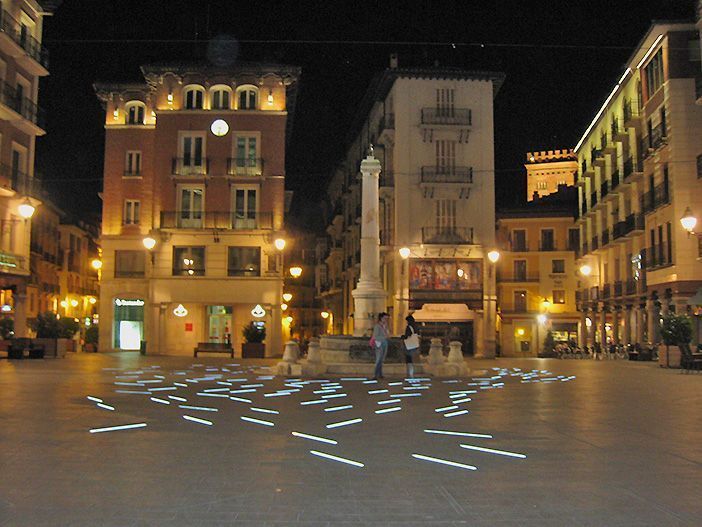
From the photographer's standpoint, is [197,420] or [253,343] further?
[253,343]

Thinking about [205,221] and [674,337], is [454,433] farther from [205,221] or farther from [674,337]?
[205,221]

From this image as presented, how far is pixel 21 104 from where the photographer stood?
3503 cm

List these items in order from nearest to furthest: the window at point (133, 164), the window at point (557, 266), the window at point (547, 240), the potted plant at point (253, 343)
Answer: the potted plant at point (253, 343) → the window at point (133, 164) → the window at point (557, 266) → the window at point (547, 240)

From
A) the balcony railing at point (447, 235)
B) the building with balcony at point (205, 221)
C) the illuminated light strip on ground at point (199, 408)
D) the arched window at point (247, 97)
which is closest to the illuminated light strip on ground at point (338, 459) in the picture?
the illuminated light strip on ground at point (199, 408)

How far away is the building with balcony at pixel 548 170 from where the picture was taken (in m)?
87.6

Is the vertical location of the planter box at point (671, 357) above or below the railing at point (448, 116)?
below

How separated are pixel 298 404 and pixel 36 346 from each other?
2147cm

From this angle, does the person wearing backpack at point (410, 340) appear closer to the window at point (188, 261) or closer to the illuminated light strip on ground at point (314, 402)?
the illuminated light strip on ground at point (314, 402)

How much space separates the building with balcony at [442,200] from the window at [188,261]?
11.7m

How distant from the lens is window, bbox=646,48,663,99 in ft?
131

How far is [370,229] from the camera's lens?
989 inches

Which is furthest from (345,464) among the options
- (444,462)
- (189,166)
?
(189,166)

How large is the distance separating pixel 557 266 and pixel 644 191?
844 inches

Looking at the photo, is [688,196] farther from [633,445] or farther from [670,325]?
[633,445]
